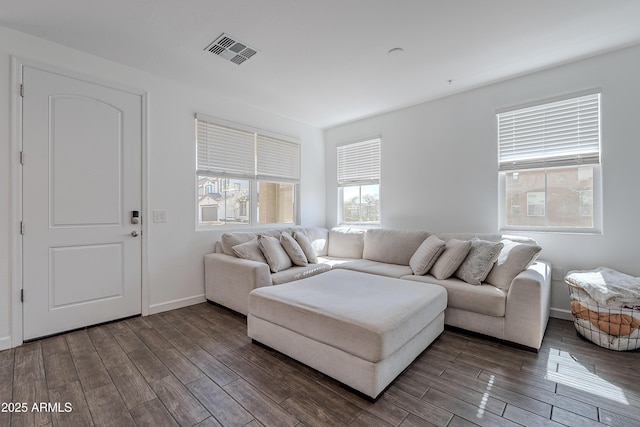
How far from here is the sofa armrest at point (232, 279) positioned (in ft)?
9.54

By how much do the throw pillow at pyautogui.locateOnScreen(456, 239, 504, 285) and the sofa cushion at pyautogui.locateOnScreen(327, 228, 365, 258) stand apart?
1589mm

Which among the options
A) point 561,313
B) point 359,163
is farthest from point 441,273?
point 359,163

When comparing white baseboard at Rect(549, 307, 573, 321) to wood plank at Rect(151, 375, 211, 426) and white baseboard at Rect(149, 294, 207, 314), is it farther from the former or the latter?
white baseboard at Rect(149, 294, 207, 314)

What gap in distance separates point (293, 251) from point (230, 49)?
2219mm

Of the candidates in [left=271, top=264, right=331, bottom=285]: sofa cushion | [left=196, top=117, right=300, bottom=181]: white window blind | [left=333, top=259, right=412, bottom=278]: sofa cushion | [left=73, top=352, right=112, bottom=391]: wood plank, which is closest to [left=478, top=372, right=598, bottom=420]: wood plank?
[left=333, top=259, right=412, bottom=278]: sofa cushion

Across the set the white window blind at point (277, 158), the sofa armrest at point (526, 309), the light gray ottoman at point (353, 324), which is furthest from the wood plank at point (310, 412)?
the white window blind at point (277, 158)

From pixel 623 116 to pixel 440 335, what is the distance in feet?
8.70

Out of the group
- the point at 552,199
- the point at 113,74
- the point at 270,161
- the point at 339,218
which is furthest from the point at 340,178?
the point at 113,74

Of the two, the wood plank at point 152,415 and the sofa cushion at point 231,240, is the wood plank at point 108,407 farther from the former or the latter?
the sofa cushion at point 231,240

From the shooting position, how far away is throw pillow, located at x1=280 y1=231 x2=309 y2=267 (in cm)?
349

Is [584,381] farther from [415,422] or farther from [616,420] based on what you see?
[415,422]

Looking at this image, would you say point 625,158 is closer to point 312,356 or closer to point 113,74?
point 312,356

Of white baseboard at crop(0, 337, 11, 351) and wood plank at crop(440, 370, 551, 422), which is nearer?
wood plank at crop(440, 370, 551, 422)

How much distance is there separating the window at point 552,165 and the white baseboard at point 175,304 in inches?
148
